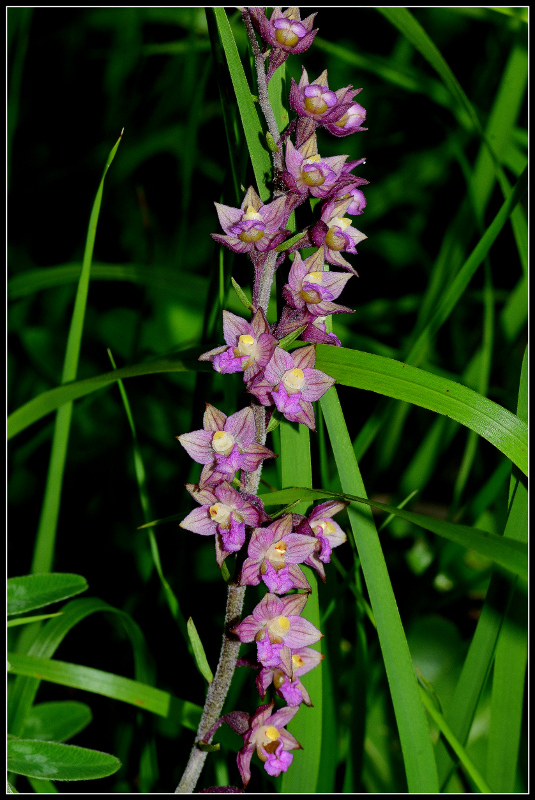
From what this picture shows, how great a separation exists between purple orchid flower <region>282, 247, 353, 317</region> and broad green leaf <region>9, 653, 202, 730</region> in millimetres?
1067

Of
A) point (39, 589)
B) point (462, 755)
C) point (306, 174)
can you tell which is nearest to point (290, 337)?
point (306, 174)

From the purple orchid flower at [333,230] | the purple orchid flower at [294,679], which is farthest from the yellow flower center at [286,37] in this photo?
the purple orchid flower at [294,679]

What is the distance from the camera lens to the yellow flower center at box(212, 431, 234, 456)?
120 cm

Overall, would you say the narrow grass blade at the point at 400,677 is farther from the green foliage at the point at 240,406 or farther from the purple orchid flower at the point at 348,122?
the purple orchid flower at the point at 348,122

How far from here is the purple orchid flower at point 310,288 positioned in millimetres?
1212

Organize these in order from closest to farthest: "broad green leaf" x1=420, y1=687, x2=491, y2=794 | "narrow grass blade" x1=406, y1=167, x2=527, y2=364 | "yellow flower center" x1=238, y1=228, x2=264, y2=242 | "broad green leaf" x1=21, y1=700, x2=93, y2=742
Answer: "yellow flower center" x1=238, y1=228, x2=264, y2=242
"broad green leaf" x1=420, y1=687, x2=491, y2=794
"narrow grass blade" x1=406, y1=167, x2=527, y2=364
"broad green leaf" x1=21, y1=700, x2=93, y2=742

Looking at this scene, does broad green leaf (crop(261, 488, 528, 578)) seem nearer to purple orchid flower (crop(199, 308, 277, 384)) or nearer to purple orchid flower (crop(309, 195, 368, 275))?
purple orchid flower (crop(199, 308, 277, 384))

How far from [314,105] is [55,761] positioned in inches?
61.2

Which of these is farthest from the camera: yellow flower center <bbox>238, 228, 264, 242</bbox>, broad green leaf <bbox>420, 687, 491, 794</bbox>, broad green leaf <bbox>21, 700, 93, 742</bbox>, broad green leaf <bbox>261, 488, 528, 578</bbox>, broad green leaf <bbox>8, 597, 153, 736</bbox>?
broad green leaf <bbox>21, 700, 93, 742</bbox>

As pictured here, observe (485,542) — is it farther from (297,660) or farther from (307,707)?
(307,707)

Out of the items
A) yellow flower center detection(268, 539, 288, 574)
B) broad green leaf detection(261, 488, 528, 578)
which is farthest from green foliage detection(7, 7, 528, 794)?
yellow flower center detection(268, 539, 288, 574)

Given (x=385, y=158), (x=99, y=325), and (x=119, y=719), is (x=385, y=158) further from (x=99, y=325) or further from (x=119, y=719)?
(x=119, y=719)

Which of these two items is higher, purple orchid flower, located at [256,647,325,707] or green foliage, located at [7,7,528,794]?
green foliage, located at [7,7,528,794]

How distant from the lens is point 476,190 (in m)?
2.37
